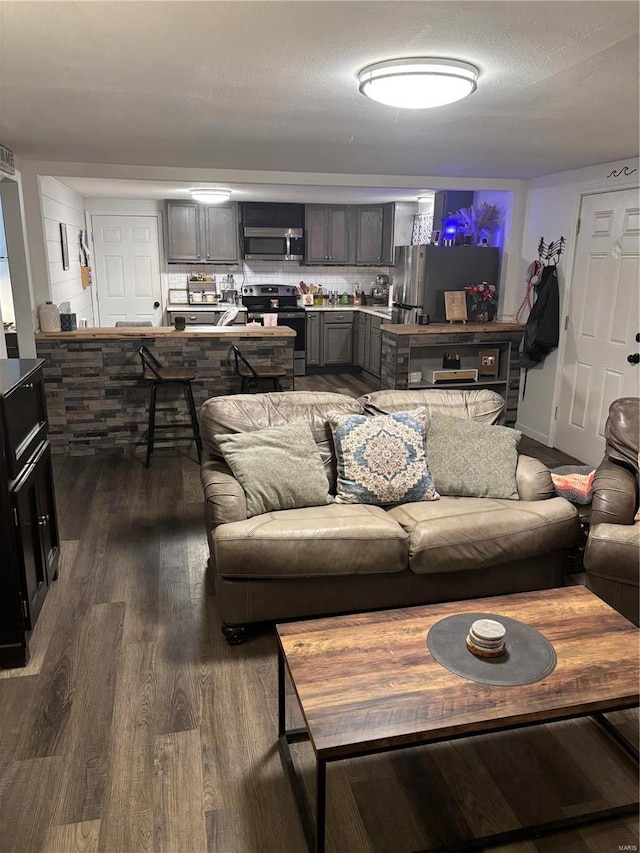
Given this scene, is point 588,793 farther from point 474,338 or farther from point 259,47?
point 474,338

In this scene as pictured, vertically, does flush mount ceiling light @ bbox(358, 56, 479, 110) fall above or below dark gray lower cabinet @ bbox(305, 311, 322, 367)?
above

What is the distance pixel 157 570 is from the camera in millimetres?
3297

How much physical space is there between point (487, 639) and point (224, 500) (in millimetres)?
1320

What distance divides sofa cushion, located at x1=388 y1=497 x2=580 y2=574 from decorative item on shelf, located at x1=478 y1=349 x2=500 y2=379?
315cm

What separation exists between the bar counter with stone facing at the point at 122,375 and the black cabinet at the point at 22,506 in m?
2.14

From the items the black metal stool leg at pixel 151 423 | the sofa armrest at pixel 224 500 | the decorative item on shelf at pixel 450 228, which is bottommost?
the black metal stool leg at pixel 151 423

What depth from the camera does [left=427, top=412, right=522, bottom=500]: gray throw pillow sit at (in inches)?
122

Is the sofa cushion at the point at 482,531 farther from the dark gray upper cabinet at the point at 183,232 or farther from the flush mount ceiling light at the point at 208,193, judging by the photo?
the dark gray upper cabinet at the point at 183,232

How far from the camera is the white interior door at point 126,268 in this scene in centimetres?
804

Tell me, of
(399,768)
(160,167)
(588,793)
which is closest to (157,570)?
(399,768)

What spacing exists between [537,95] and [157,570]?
2.94m

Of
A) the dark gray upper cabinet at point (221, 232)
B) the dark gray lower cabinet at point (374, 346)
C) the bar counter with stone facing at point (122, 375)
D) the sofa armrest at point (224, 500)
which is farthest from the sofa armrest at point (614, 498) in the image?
the dark gray upper cabinet at point (221, 232)

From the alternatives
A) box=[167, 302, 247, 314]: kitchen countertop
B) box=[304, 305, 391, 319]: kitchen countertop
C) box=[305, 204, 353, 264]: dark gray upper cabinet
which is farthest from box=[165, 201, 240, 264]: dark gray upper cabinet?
box=[304, 305, 391, 319]: kitchen countertop

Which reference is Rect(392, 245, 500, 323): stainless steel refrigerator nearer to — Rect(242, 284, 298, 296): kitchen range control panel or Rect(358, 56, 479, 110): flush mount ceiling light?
Rect(242, 284, 298, 296): kitchen range control panel
